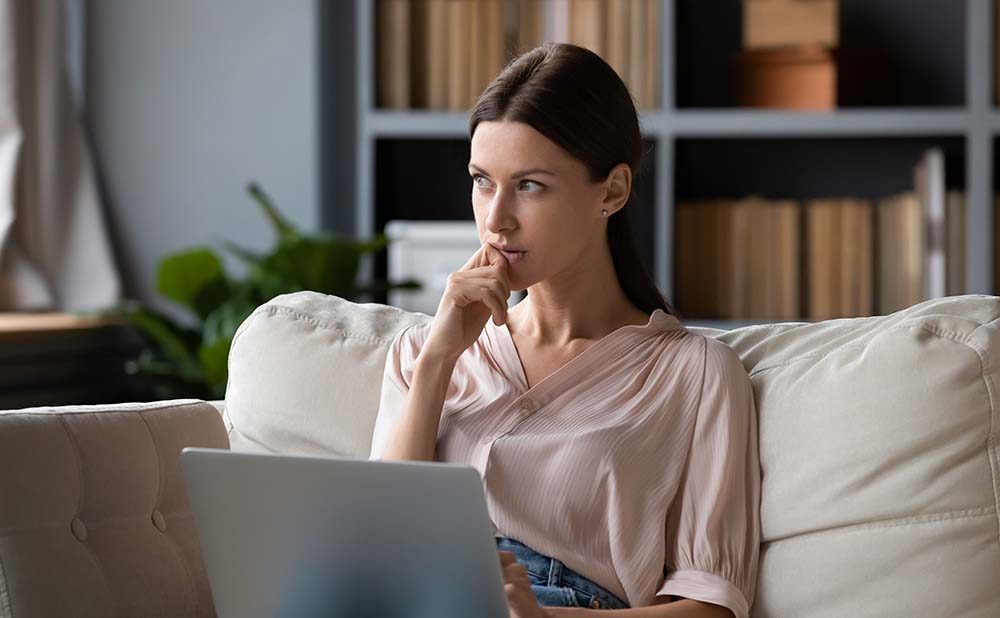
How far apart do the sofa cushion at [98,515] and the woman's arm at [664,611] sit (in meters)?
0.46

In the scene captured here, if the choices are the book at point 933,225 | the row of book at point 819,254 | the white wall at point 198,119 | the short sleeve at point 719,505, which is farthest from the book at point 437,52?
the short sleeve at point 719,505

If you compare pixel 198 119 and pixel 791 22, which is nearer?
pixel 791 22

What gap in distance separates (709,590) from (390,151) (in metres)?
2.52

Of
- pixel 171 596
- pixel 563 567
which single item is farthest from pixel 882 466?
pixel 171 596

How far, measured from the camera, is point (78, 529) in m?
1.47

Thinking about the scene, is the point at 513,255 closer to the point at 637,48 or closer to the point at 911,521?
the point at 911,521

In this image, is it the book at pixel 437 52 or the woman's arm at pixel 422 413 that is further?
the book at pixel 437 52

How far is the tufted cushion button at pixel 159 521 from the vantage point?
5.21 ft

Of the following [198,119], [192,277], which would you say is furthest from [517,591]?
[198,119]

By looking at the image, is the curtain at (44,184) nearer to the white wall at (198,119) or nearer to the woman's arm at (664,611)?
the white wall at (198,119)

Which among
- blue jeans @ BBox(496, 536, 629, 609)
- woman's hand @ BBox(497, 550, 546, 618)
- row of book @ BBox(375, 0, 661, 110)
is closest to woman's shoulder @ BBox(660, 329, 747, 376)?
blue jeans @ BBox(496, 536, 629, 609)

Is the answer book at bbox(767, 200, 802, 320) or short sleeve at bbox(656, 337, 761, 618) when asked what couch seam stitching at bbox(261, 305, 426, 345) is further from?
book at bbox(767, 200, 802, 320)

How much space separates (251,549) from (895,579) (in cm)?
66

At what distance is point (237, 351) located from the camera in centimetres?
189
